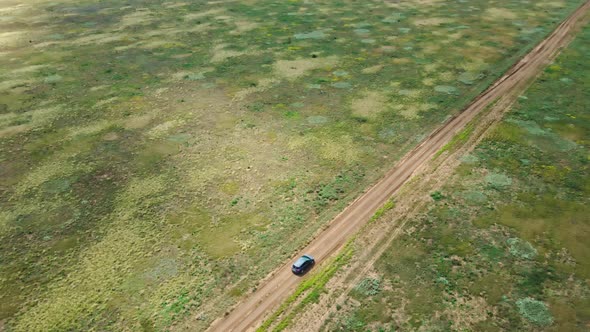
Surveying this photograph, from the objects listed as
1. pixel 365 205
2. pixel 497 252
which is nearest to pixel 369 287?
pixel 365 205

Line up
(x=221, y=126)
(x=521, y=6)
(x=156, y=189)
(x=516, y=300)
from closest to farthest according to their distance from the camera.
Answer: (x=516, y=300), (x=156, y=189), (x=221, y=126), (x=521, y=6)

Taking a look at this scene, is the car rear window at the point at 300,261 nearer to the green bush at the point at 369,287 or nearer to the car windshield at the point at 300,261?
the car windshield at the point at 300,261

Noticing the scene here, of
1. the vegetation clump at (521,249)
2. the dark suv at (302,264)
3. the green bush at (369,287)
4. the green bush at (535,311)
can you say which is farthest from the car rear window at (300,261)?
the vegetation clump at (521,249)

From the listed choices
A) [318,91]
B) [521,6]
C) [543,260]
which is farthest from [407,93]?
[521,6]

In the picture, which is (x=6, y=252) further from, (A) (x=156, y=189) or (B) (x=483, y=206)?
(B) (x=483, y=206)

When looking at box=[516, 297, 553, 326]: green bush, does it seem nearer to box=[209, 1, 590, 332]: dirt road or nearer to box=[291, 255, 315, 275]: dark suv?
box=[209, 1, 590, 332]: dirt road

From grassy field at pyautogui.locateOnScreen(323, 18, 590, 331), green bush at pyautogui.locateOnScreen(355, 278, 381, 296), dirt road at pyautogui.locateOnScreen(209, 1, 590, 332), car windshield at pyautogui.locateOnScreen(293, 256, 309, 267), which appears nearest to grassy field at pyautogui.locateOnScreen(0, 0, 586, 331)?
grassy field at pyautogui.locateOnScreen(323, 18, 590, 331)

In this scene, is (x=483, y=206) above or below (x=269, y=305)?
above
